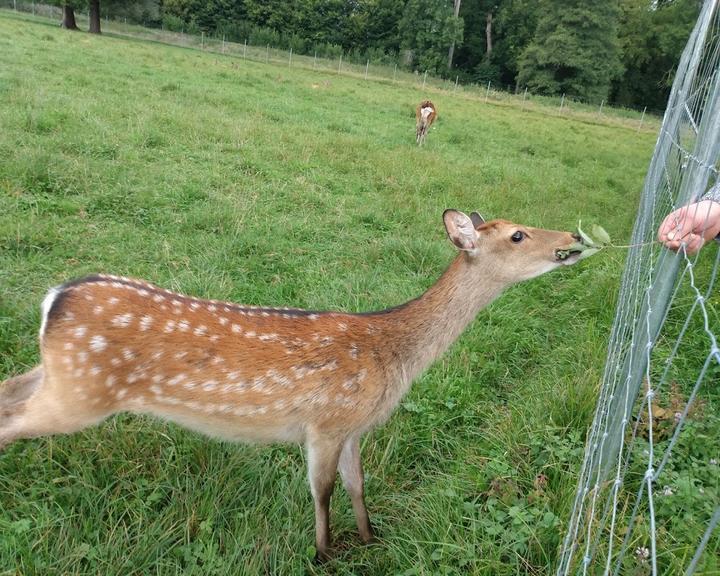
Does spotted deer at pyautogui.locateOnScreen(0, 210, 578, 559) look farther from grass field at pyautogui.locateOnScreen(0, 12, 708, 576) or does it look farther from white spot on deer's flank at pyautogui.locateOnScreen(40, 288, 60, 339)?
grass field at pyautogui.locateOnScreen(0, 12, 708, 576)

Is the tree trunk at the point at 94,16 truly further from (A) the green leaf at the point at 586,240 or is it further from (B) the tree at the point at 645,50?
(B) the tree at the point at 645,50

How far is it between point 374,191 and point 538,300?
321 centimetres

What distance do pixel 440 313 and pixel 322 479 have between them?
37.2 inches

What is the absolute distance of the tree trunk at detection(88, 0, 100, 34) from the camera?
30.9 metres

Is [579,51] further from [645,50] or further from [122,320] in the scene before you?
[122,320]

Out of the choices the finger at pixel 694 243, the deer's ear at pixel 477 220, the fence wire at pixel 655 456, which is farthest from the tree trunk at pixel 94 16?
the finger at pixel 694 243

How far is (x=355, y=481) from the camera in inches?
102

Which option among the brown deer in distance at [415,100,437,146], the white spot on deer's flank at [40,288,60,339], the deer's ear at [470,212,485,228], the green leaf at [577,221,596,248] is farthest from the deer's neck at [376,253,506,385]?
the brown deer in distance at [415,100,437,146]

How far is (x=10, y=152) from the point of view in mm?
6242

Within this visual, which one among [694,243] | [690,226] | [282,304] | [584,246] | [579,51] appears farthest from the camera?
[579,51]

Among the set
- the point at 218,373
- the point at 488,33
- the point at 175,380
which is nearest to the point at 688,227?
the point at 218,373

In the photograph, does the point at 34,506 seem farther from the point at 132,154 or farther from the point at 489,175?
the point at 489,175

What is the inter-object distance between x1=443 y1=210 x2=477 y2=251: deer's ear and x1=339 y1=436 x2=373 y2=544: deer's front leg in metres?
1.06

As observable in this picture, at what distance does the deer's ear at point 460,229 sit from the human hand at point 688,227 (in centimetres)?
99
